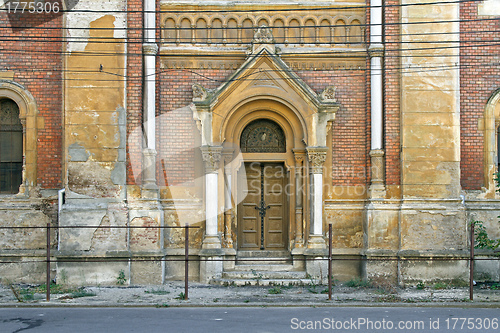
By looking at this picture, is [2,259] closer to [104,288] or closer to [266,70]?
[104,288]

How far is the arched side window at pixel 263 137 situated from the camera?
14469 mm

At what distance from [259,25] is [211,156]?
340 cm

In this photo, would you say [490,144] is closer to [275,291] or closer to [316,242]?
[316,242]

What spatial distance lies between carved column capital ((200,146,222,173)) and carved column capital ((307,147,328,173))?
2.11m

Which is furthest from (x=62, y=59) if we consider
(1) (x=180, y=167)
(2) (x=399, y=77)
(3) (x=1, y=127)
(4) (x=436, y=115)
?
(4) (x=436, y=115)

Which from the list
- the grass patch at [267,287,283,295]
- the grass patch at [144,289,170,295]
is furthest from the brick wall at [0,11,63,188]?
the grass patch at [267,287,283,295]

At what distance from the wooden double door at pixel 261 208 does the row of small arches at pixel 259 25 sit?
309 cm

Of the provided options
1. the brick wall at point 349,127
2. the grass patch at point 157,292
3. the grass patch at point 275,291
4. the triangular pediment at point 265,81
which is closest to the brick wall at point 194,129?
the brick wall at point 349,127

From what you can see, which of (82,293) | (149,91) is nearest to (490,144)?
(149,91)

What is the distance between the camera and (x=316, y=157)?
13.8 meters

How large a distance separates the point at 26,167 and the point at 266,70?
19.9ft

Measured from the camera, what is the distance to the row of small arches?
46.5 feet

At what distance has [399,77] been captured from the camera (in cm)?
1386

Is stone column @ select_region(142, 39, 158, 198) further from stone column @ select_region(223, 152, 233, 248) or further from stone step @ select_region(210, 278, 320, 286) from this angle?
stone step @ select_region(210, 278, 320, 286)
